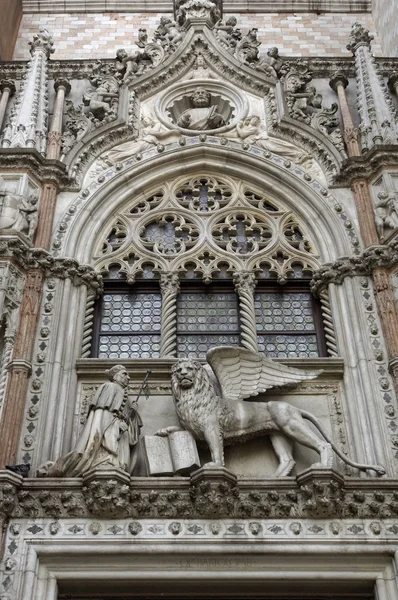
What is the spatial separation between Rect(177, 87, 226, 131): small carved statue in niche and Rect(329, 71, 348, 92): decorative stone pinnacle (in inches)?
89.3

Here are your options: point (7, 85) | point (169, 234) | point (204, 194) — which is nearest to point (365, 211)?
point (204, 194)

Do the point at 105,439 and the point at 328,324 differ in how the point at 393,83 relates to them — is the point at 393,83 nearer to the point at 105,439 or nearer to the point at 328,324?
the point at 328,324

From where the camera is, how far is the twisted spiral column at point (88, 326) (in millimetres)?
11605

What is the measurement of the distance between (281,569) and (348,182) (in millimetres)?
6643

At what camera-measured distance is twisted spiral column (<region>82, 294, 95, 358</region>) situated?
11.6 meters

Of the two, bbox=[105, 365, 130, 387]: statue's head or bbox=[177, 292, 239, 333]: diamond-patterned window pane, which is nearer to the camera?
bbox=[105, 365, 130, 387]: statue's head

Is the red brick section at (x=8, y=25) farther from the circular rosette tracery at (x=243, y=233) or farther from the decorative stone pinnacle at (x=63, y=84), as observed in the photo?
the circular rosette tracery at (x=243, y=233)

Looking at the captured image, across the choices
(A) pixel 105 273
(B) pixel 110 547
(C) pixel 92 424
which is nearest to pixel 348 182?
(A) pixel 105 273

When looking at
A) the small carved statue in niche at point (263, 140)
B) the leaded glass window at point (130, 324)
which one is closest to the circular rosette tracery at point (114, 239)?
the leaded glass window at point (130, 324)

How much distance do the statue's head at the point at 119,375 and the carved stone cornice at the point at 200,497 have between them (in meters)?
1.38

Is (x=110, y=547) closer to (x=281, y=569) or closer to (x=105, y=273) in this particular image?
(x=281, y=569)

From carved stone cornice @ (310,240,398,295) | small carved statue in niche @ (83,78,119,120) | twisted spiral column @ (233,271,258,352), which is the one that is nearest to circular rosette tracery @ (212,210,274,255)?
twisted spiral column @ (233,271,258,352)

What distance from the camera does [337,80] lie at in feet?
50.1

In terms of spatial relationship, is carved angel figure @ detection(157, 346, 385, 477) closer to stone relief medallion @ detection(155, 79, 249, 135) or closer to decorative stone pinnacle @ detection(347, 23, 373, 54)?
stone relief medallion @ detection(155, 79, 249, 135)
